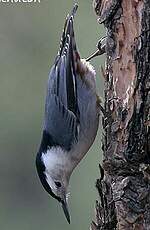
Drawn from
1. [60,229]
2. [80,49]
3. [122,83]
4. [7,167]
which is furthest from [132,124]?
[7,167]

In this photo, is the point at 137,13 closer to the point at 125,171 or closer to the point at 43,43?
the point at 125,171

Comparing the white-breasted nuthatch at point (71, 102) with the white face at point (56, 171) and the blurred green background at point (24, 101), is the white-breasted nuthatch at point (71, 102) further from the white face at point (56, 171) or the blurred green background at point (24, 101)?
the blurred green background at point (24, 101)

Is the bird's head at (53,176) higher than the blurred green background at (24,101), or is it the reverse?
the blurred green background at (24,101)

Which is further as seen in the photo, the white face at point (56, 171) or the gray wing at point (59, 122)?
the white face at point (56, 171)

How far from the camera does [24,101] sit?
20.2 feet

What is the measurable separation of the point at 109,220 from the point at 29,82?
312 cm

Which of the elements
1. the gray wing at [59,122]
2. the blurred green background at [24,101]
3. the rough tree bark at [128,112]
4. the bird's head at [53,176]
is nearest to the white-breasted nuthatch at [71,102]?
the gray wing at [59,122]

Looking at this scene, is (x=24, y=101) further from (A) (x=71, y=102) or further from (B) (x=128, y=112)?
(B) (x=128, y=112)

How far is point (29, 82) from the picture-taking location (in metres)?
6.16

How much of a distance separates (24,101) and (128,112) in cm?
318

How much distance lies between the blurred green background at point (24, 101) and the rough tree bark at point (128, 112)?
113 inches

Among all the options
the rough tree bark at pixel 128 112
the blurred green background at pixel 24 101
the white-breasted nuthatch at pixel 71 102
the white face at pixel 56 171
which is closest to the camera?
the rough tree bark at pixel 128 112

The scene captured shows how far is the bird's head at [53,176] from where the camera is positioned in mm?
4250

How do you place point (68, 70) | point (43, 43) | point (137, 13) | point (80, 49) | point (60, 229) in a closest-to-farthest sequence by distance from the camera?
1. point (137, 13)
2. point (68, 70)
3. point (80, 49)
4. point (60, 229)
5. point (43, 43)
